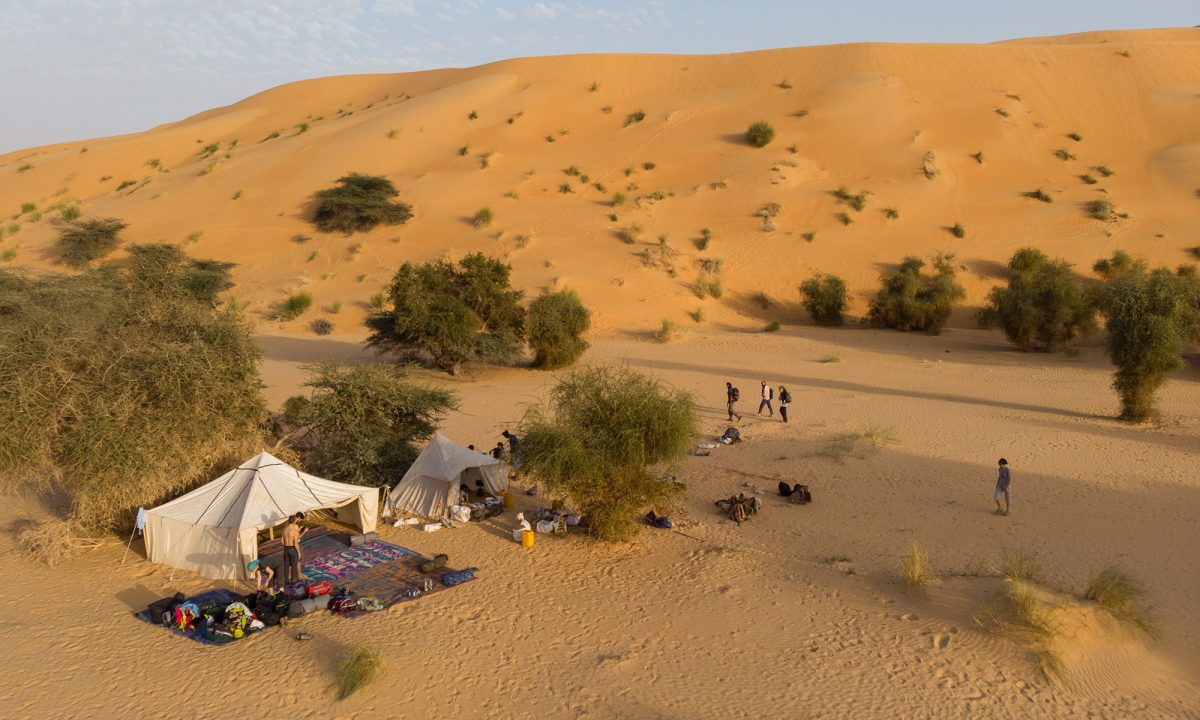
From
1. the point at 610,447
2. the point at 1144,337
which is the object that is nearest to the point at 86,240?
the point at 610,447

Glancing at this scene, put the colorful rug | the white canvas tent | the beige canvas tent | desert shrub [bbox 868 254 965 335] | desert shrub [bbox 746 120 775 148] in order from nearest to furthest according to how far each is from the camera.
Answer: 1. the beige canvas tent
2. the colorful rug
3. the white canvas tent
4. desert shrub [bbox 868 254 965 335]
5. desert shrub [bbox 746 120 775 148]

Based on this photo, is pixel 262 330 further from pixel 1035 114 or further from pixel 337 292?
pixel 1035 114

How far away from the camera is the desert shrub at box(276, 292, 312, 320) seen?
117 ft

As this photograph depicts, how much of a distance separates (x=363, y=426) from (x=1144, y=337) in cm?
1859

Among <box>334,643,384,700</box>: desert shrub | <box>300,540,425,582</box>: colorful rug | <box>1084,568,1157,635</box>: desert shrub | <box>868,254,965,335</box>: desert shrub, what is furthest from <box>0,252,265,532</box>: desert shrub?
<box>868,254,965,335</box>: desert shrub

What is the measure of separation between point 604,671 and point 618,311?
25272 mm

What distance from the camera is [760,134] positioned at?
48.1m

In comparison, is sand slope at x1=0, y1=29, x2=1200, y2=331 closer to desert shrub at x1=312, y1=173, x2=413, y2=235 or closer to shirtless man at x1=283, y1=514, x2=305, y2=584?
desert shrub at x1=312, y1=173, x2=413, y2=235

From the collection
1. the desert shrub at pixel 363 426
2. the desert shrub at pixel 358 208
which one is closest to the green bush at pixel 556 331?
the desert shrub at pixel 363 426

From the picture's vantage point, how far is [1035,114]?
4859 centimetres

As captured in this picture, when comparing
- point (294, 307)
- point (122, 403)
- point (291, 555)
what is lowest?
point (291, 555)

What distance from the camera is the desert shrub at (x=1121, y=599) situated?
932 centimetres

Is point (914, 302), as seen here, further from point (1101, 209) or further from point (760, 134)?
point (760, 134)

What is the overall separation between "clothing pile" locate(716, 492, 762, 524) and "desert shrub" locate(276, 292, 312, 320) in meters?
27.7
